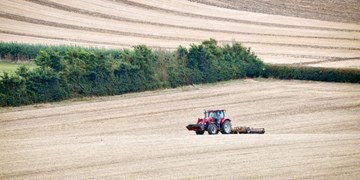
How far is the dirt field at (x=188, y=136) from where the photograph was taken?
29450 millimetres

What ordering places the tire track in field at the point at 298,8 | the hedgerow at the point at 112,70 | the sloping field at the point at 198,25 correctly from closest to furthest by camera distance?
the hedgerow at the point at 112,70
the sloping field at the point at 198,25
the tire track in field at the point at 298,8

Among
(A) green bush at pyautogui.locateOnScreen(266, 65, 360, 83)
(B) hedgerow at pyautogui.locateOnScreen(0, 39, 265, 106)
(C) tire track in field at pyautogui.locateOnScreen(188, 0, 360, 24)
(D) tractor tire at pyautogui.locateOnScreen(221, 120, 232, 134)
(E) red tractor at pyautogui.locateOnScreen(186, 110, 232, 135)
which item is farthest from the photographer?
(C) tire track in field at pyautogui.locateOnScreen(188, 0, 360, 24)

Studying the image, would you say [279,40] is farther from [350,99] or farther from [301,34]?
[350,99]

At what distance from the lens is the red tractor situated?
38.3 m

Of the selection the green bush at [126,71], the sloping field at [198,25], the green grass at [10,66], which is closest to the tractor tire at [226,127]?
the green bush at [126,71]

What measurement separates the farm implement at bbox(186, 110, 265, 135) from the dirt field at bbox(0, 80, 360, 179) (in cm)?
92

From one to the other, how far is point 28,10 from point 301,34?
61.6 feet

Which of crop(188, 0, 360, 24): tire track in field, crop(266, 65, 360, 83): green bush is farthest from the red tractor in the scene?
crop(188, 0, 360, 24): tire track in field

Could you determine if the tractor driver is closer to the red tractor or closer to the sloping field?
the red tractor

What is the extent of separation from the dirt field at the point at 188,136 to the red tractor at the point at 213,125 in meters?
1.09

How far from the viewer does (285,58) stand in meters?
61.2

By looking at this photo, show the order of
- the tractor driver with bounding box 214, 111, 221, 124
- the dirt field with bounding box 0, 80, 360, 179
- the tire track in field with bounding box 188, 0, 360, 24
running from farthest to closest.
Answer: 1. the tire track in field with bounding box 188, 0, 360, 24
2. the tractor driver with bounding box 214, 111, 221, 124
3. the dirt field with bounding box 0, 80, 360, 179

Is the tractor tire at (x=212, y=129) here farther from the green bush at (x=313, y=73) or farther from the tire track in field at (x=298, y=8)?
the tire track in field at (x=298, y=8)

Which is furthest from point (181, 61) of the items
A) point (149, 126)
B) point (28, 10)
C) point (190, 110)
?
point (28, 10)
